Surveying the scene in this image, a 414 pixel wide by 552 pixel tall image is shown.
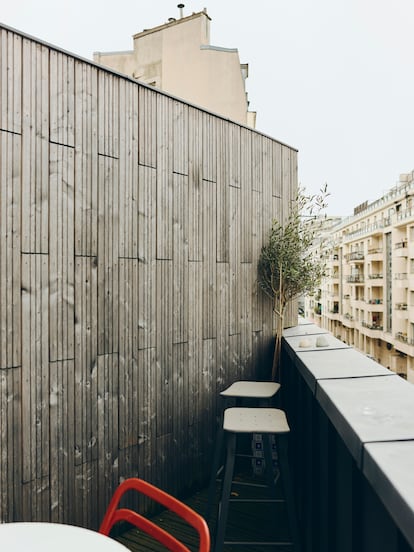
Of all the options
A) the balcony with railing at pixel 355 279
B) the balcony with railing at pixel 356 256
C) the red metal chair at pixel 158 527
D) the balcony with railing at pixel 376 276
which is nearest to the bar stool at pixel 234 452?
the red metal chair at pixel 158 527

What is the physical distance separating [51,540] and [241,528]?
1.86 meters

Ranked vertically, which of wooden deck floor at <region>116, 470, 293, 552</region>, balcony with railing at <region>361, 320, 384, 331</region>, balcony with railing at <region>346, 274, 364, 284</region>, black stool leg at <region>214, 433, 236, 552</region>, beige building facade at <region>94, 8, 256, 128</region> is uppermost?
beige building facade at <region>94, 8, 256, 128</region>

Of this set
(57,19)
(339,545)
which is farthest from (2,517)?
(57,19)

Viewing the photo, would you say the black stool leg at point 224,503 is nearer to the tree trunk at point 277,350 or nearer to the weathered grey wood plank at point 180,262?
the weathered grey wood plank at point 180,262

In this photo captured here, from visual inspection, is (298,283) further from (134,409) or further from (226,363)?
(134,409)

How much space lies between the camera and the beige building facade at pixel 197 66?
854 cm

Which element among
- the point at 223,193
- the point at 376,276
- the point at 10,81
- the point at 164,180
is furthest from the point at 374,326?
the point at 10,81

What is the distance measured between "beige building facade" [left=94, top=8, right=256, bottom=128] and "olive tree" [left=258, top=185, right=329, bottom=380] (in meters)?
5.32

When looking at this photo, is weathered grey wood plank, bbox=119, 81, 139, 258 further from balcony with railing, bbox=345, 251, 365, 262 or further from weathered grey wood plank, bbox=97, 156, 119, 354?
balcony with railing, bbox=345, 251, 365, 262

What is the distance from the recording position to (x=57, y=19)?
7191 millimetres

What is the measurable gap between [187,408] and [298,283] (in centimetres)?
130

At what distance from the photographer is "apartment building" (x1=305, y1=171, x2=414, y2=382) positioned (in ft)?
119

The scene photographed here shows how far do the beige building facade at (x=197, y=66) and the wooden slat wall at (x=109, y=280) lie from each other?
5.40 metres

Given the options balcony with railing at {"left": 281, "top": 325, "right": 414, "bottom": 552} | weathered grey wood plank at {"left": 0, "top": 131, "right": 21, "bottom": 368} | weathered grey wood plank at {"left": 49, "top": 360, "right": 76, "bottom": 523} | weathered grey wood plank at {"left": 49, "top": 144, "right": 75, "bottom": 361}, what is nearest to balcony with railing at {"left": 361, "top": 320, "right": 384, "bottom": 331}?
balcony with railing at {"left": 281, "top": 325, "right": 414, "bottom": 552}
